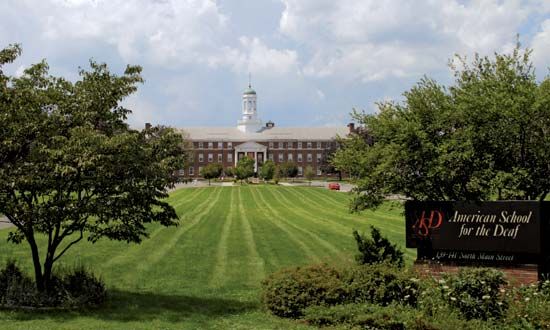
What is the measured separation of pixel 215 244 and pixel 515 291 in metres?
16.0

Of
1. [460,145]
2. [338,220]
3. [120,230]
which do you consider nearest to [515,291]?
[460,145]

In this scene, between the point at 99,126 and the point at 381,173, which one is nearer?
the point at 99,126

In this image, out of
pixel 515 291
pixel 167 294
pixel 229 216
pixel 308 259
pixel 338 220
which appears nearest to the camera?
pixel 515 291

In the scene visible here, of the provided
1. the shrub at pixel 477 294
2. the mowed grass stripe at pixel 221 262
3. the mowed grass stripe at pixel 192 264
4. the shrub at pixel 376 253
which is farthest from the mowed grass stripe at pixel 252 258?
the shrub at pixel 477 294

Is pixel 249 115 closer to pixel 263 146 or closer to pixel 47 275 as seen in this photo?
pixel 263 146

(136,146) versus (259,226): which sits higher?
(136,146)

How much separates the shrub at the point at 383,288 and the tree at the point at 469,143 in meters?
3.03

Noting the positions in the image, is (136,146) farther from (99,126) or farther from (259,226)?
(259,226)

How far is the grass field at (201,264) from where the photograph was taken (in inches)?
490

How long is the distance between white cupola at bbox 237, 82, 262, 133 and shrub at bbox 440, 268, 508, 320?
460 feet

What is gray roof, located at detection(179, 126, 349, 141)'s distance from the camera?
14550 cm

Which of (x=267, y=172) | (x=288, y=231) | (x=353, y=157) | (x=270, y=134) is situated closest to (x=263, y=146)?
(x=270, y=134)

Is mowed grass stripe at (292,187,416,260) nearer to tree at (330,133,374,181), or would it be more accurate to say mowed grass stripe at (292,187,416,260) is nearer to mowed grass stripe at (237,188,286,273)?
mowed grass stripe at (237,188,286,273)

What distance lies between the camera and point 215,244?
25.9 m
